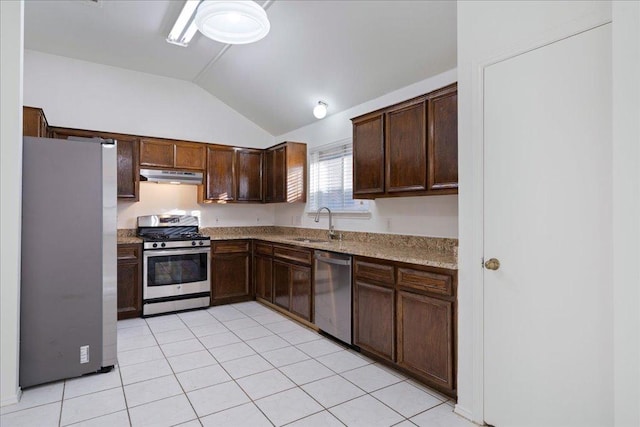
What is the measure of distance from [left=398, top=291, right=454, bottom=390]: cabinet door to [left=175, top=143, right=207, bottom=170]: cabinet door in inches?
140

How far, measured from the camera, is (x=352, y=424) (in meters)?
2.18

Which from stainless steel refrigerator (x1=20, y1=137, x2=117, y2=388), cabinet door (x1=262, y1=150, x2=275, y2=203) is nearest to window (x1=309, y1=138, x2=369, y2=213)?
cabinet door (x1=262, y1=150, x2=275, y2=203)

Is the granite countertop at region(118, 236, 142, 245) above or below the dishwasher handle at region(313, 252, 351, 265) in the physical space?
above

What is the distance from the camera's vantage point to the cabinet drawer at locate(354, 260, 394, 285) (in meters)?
2.89

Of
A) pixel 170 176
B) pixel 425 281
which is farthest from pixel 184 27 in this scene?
pixel 425 281

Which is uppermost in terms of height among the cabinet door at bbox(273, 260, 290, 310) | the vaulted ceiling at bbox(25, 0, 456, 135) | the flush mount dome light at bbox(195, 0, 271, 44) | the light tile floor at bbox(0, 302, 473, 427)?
the vaulted ceiling at bbox(25, 0, 456, 135)

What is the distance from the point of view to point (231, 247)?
4992mm

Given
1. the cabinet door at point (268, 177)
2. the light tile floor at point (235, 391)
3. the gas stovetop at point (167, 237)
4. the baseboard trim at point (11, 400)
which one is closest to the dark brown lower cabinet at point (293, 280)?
the light tile floor at point (235, 391)

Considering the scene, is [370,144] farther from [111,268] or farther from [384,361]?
[111,268]
